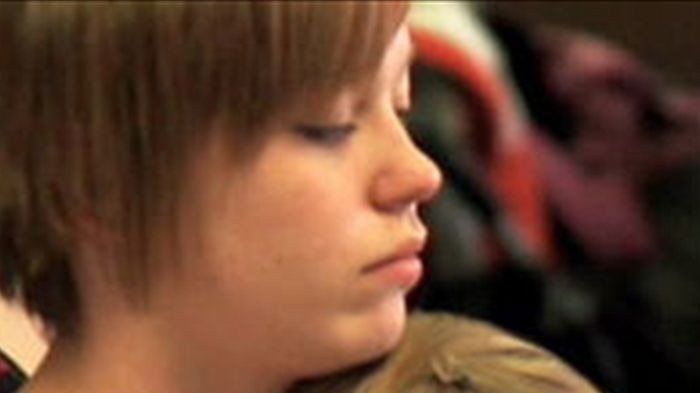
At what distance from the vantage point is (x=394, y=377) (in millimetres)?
738

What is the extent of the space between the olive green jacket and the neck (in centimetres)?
3

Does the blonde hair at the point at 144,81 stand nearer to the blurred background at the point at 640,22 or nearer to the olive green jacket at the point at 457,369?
the olive green jacket at the point at 457,369

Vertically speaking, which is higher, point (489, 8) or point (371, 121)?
point (371, 121)

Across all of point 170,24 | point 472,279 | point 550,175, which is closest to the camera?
point 170,24

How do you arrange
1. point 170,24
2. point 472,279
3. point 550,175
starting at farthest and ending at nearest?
point 550,175 → point 472,279 → point 170,24

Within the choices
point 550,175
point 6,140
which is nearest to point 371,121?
point 6,140

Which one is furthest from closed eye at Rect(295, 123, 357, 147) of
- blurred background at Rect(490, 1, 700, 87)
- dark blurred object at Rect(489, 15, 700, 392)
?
blurred background at Rect(490, 1, 700, 87)

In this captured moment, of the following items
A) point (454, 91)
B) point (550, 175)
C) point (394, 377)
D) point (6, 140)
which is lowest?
point (550, 175)

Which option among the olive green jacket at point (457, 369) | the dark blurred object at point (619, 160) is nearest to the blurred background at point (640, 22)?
the dark blurred object at point (619, 160)

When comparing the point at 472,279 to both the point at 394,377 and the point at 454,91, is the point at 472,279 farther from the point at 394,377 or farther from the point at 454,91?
the point at 394,377

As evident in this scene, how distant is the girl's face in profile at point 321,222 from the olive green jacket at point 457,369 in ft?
0.11

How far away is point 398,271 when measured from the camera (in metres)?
0.70

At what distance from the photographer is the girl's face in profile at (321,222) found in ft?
2.24

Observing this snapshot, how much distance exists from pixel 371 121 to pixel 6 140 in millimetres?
138
